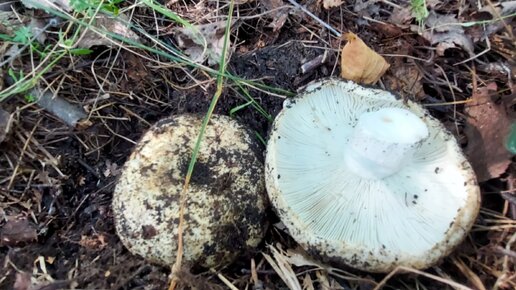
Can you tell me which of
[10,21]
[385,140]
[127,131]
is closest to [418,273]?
[385,140]

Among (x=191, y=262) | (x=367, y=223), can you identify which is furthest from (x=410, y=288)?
(x=191, y=262)

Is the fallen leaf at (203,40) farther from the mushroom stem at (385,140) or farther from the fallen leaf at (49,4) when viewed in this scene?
the mushroom stem at (385,140)

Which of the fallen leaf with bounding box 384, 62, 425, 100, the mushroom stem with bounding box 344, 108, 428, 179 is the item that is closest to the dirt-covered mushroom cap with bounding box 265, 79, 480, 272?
the mushroom stem with bounding box 344, 108, 428, 179

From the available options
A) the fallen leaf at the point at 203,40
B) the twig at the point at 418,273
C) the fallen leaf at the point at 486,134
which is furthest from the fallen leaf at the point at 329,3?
the twig at the point at 418,273

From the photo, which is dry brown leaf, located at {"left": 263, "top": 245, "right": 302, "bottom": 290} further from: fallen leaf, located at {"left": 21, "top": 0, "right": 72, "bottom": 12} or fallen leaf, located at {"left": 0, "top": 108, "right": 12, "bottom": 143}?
fallen leaf, located at {"left": 21, "top": 0, "right": 72, "bottom": 12}

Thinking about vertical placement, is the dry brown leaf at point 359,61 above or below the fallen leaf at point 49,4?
below

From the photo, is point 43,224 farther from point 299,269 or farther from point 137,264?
point 299,269

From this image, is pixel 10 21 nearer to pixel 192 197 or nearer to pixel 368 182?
pixel 192 197
